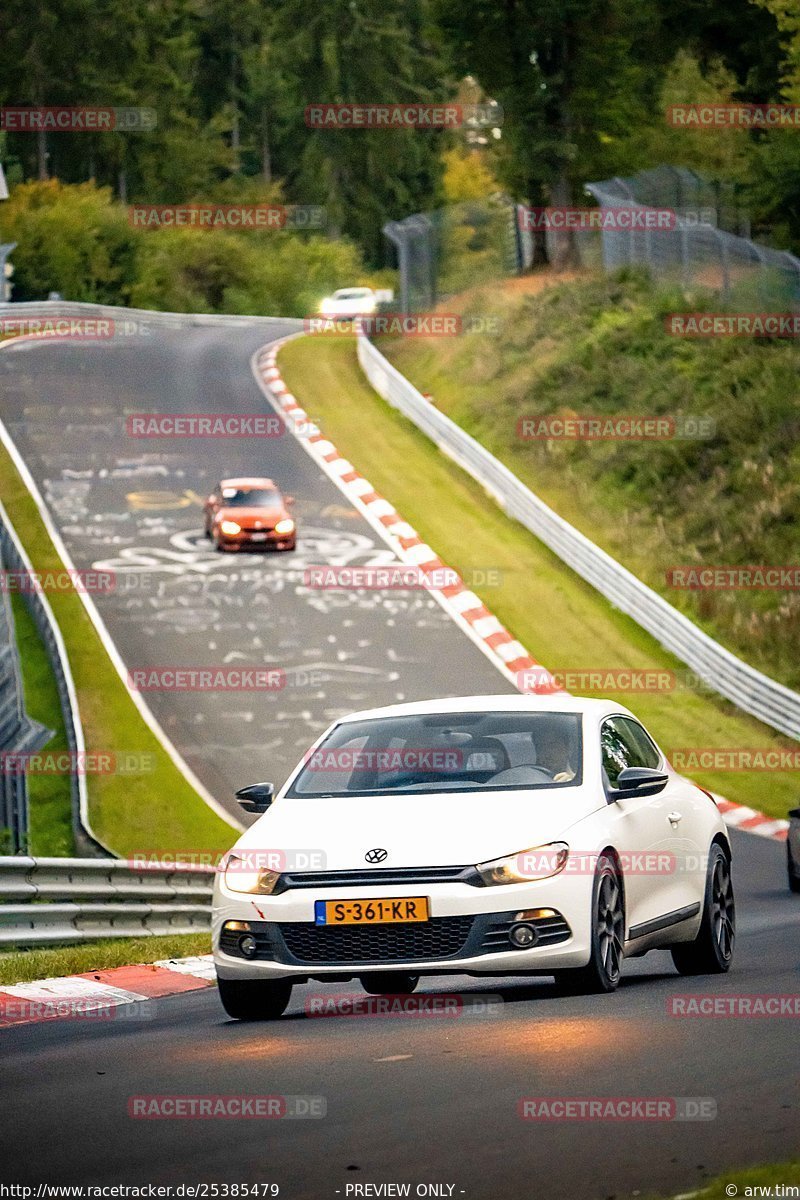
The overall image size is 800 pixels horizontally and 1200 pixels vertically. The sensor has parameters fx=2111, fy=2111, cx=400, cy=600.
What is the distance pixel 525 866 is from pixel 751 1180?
3.83 m

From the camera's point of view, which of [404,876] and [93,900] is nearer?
[404,876]

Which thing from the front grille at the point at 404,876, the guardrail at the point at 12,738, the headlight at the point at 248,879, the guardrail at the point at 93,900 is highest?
the front grille at the point at 404,876

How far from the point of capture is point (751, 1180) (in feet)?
18.7

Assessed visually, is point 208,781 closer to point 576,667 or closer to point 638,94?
point 576,667

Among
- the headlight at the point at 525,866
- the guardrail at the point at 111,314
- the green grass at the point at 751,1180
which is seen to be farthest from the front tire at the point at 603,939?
the guardrail at the point at 111,314

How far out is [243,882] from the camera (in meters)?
9.80

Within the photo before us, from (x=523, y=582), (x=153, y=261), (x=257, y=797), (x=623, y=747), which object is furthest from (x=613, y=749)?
(x=153, y=261)

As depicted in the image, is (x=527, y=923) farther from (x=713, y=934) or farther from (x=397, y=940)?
(x=713, y=934)

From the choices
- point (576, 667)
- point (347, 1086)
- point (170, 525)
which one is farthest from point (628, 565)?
point (347, 1086)

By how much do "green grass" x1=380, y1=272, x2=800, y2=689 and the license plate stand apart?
22.9m

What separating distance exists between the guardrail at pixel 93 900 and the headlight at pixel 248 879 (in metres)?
3.05

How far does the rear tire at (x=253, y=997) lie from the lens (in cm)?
985

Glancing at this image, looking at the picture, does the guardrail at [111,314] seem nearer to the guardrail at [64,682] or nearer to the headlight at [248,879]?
the guardrail at [64,682]

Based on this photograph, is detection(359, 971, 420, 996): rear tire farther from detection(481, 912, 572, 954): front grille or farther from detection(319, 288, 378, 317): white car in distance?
A: detection(319, 288, 378, 317): white car in distance
